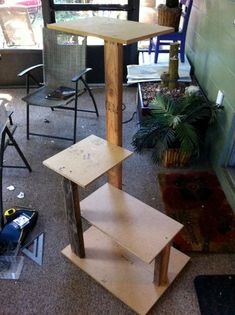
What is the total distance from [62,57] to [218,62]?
55.5 inches

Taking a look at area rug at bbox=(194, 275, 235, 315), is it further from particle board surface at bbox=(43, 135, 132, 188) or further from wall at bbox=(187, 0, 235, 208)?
particle board surface at bbox=(43, 135, 132, 188)

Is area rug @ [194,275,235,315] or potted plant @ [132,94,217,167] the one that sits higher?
potted plant @ [132,94,217,167]

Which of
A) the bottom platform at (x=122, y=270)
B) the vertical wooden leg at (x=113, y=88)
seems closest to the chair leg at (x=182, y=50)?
the vertical wooden leg at (x=113, y=88)

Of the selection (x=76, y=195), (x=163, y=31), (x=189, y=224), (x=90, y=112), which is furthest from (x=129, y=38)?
(x=90, y=112)

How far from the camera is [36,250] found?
1.64 m

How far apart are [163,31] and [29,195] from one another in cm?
141

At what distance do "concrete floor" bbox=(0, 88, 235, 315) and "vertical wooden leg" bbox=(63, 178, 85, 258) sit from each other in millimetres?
129

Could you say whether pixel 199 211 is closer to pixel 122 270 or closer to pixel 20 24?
pixel 122 270

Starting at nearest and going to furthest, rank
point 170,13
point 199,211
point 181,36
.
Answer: point 199,211 < point 170,13 < point 181,36

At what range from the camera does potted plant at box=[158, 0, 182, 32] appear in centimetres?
263

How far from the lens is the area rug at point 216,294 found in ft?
4.49

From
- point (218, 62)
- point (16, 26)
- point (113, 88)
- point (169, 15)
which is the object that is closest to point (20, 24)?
point (16, 26)

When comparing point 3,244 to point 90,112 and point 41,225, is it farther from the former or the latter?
point 90,112

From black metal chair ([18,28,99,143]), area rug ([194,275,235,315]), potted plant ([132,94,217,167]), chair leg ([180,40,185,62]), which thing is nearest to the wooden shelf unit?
area rug ([194,275,235,315])
